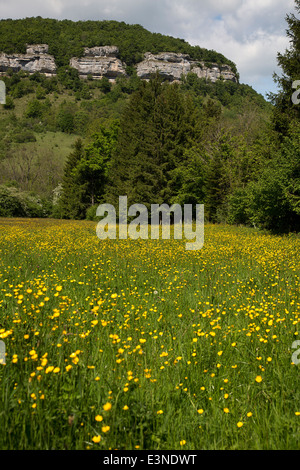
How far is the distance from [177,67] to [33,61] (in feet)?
279

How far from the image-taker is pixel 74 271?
702 centimetres

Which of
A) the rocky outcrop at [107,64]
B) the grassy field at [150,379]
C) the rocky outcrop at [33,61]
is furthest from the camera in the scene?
the rocky outcrop at [107,64]

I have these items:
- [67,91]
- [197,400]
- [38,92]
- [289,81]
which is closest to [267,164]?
[289,81]

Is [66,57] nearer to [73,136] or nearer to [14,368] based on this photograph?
[73,136]

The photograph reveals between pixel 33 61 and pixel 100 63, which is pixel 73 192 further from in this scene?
pixel 33 61

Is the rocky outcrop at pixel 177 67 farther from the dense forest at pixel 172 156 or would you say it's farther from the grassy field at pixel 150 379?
the grassy field at pixel 150 379

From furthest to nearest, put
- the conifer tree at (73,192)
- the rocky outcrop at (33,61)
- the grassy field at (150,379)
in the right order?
the rocky outcrop at (33,61)
the conifer tree at (73,192)
the grassy field at (150,379)

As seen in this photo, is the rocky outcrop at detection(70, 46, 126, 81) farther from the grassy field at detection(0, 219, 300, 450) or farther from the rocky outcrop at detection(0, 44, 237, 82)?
the grassy field at detection(0, 219, 300, 450)

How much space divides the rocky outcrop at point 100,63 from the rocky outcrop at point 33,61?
15014 mm

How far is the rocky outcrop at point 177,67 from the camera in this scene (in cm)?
16524

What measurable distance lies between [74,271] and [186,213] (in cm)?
2659

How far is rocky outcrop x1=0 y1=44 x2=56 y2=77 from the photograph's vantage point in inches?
6570

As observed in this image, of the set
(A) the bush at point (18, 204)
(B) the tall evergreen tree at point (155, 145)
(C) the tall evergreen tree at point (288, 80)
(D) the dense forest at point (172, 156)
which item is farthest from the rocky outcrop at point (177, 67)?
(C) the tall evergreen tree at point (288, 80)

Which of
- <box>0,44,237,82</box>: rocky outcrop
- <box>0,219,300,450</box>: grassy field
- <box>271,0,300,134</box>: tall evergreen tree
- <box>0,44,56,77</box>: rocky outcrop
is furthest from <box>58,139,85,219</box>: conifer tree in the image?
<box>0,44,56,77</box>: rocky outcrop
